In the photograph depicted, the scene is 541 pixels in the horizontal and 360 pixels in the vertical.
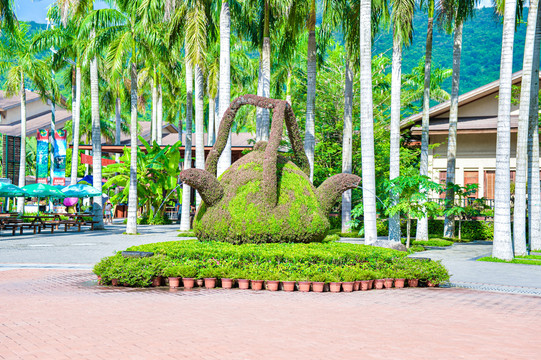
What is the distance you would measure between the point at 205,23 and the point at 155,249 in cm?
1232

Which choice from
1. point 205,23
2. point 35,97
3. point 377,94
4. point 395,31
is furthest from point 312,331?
point 35,97

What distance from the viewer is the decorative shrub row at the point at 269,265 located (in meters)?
10.9

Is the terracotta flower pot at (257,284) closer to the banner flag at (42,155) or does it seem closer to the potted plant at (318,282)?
the potted plant at (318,282)

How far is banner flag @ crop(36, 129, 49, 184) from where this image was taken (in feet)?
118

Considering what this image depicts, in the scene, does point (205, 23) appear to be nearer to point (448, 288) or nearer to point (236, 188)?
point (236, 188)

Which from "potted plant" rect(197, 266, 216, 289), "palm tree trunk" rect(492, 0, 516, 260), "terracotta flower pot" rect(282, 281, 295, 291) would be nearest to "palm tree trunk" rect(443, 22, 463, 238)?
"palm tree trunk" rect(492, 0, 516, 260)

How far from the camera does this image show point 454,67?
24203 mm

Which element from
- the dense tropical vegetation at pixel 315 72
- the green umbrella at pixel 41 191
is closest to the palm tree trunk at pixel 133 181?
the dense tropical vegetation at pixel 315 72

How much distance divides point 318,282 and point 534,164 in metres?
13.1

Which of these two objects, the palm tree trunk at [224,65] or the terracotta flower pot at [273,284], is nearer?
the terracotta flower pot at [273,284]

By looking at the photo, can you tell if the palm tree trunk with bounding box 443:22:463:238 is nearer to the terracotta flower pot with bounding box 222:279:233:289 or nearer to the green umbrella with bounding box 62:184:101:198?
the terracotta flower pot with bounding box 222:279:233:289

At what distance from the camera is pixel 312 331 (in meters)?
7.07

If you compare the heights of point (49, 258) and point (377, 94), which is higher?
point (377, 94)

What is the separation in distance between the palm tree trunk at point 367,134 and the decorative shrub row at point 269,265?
5.19 metres
